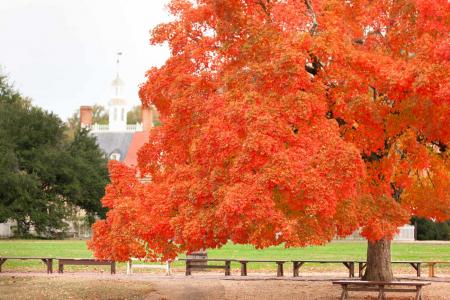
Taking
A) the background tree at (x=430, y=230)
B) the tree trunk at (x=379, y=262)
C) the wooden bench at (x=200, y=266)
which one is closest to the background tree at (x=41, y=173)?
the background tree at (x=430, y=230)

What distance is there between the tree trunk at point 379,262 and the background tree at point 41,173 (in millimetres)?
41426

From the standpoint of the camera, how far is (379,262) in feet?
85.1

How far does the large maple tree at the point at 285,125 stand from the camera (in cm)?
1878

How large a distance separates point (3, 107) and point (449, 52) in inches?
2048

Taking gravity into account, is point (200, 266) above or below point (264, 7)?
below

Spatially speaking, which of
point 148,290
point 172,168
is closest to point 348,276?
point 148,290

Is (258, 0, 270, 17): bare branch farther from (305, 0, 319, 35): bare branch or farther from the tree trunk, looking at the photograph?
the tree trunk

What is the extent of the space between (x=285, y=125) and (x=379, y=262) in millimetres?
8336

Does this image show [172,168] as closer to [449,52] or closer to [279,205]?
[279,205]

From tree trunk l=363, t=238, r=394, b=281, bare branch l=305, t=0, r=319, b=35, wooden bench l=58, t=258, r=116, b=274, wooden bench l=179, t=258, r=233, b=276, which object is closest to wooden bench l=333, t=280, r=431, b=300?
tree trunk l=363, t=238, r=394, b=281

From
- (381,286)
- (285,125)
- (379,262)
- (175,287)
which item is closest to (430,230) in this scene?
(379,262)

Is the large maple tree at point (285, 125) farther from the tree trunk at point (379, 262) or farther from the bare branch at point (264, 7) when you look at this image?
the tree trunk at point (379, 262)

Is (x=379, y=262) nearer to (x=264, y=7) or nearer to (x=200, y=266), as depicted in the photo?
(x=200, y=266)

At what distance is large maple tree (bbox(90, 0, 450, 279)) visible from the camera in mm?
18781
